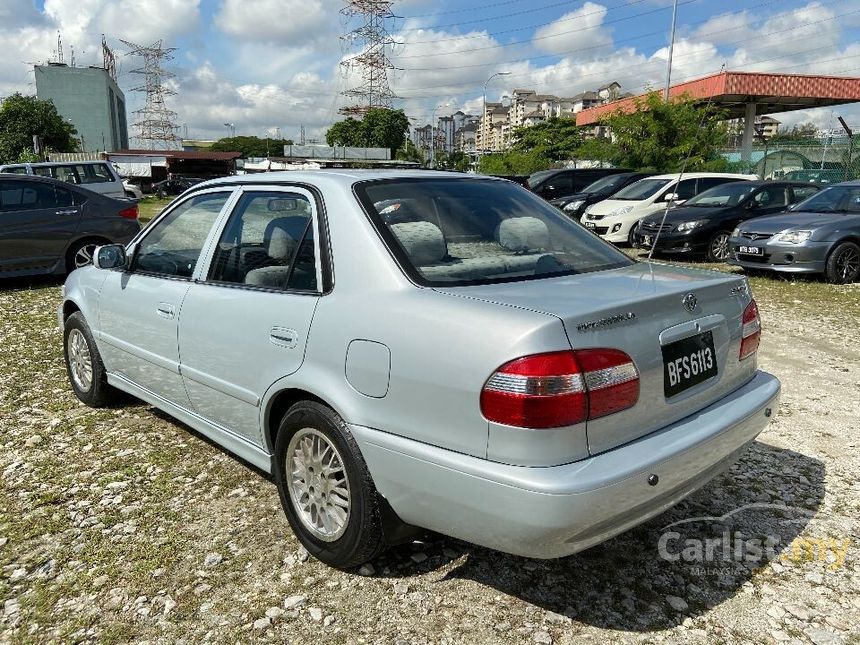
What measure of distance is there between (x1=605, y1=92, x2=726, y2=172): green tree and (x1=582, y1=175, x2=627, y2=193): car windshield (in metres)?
8.10

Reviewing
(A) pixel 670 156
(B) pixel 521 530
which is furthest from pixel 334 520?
(A) pixel 670 156

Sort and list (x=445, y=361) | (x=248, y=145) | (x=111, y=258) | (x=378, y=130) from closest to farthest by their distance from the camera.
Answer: (x=445, y=361) < (x=111, y=258) < (x=378, y=130) < (x=248, y=145)

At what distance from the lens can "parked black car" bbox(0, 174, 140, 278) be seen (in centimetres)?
966

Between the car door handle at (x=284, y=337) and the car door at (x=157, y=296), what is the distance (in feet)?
3.03

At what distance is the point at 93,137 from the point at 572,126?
299ft

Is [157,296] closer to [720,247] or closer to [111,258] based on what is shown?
[111,258]

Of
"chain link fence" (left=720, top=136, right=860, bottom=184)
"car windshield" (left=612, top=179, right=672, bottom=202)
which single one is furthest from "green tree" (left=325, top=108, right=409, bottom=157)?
"car windshield" (left=612, top=179, right=672, bottom=202)

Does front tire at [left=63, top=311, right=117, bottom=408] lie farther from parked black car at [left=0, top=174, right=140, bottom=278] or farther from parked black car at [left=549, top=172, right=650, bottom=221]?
parked black car at [left=549, top=172, right=650, bottom=221]

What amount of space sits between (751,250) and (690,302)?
28.3 feet

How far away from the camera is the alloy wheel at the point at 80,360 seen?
192 inches

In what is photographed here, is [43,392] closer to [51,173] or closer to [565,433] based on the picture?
[565,433]

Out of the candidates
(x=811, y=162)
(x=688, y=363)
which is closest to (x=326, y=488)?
(x=688, y=363)

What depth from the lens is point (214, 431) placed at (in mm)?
3580

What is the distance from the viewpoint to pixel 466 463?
2281 mm
